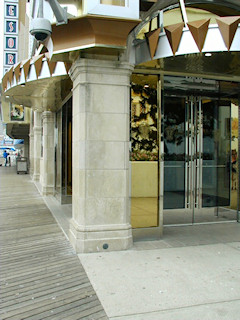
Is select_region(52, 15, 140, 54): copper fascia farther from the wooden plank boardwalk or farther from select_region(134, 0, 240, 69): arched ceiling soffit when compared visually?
the wooden plank boardwalk

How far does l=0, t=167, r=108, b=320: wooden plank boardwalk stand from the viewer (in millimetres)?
3590

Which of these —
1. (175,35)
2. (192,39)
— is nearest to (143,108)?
(175,35)

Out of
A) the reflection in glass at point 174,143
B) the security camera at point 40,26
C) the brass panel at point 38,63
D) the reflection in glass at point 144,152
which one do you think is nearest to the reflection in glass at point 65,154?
the brass panel at point 38,63

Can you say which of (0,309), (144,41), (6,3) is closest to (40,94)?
(144,41)

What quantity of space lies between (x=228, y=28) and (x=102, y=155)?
279 centimetres

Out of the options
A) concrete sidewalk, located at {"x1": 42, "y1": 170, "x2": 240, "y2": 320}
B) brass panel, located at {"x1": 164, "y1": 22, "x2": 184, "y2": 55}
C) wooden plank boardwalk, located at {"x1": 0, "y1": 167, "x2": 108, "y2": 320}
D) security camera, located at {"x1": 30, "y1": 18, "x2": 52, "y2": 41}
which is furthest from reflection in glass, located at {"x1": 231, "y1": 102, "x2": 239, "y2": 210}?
security camera, located at {"x1": 30, "y1": 18, "x2": 52, "y2": 41}

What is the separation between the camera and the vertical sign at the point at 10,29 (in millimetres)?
25359

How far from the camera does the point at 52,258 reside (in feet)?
17.5

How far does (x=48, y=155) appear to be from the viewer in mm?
13320

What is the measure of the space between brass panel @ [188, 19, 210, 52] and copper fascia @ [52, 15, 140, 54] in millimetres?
876

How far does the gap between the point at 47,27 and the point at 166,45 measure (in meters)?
2.02

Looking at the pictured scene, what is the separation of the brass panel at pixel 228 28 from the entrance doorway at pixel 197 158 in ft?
12.2

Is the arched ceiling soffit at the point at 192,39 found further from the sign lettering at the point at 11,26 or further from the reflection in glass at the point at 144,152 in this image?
the sign lettering at the point at 11,26

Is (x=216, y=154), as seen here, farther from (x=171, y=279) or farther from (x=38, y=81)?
(x=171, y=279)
